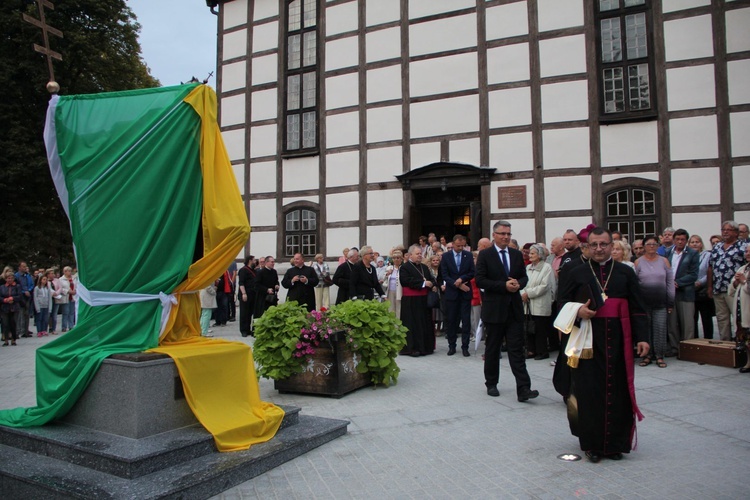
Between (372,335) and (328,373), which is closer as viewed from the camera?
(328,373)

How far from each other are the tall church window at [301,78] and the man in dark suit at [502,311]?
12338mm

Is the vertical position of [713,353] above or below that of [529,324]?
below

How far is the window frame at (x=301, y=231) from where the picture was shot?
1866 cm

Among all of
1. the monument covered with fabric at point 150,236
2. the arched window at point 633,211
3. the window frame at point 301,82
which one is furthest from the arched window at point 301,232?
the monument covered with fabric at point 150,236

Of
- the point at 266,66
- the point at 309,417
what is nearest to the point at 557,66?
the point at 266,66

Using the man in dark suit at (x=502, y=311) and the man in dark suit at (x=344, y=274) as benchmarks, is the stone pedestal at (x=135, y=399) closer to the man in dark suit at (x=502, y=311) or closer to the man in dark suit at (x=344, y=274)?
the man in dark suit at (x=502, y=311)

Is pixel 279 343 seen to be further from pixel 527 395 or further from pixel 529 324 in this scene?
pixel 529 324

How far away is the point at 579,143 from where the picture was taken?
15055 mm

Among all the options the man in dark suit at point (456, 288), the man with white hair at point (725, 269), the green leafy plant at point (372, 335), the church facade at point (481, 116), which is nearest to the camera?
the green leafy plant at point (372, 335)

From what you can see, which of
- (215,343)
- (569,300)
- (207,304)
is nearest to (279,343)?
(215,343)

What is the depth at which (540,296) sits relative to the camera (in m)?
9.62

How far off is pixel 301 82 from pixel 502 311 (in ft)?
46.3

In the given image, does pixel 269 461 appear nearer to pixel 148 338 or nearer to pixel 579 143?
pixel 148 338

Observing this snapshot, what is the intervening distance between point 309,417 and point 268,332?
1.75 meters
